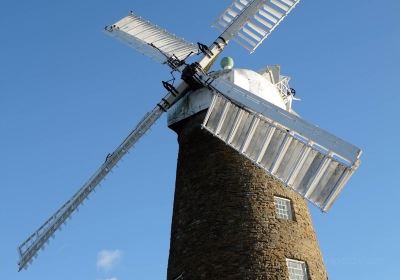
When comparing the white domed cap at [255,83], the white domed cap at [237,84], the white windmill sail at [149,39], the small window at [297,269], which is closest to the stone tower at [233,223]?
the small window at [297,269]

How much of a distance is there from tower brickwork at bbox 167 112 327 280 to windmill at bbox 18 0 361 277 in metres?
0.86

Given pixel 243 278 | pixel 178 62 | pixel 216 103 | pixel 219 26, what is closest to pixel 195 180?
pixel 216 103

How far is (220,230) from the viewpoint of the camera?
13.5 meters

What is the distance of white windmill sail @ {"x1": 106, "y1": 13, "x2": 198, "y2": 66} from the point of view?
1859cm

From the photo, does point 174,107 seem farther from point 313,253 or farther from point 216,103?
point 313,253

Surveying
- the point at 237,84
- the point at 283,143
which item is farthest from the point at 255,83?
the point at 283,143

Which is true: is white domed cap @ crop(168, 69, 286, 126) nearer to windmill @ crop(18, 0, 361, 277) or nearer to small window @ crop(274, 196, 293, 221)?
windmill @ crop(18, 0, 361, 277)

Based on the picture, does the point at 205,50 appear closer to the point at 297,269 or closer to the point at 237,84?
the point at 237,84

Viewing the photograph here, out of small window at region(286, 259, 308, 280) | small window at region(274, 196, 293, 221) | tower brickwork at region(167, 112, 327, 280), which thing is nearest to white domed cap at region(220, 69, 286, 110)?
tower brickwork at region(167, 112, 327, 280)

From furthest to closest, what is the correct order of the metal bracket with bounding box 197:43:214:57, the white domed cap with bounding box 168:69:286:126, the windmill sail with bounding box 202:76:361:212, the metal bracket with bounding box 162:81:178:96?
1. the metal bracket with bounding box 197:43:214:57
2. the metal bracket with bounding box 162:81:178:96
3. the white domed cap with bounding box 168:69:286:126
4. the windmill sail with bounding box 202:76:361:212

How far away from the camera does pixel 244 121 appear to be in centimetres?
1437

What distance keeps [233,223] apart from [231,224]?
0.05 m

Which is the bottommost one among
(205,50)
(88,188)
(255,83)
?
(88,188)

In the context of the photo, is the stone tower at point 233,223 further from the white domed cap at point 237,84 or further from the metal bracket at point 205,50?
the metal bracket at point 205,50
